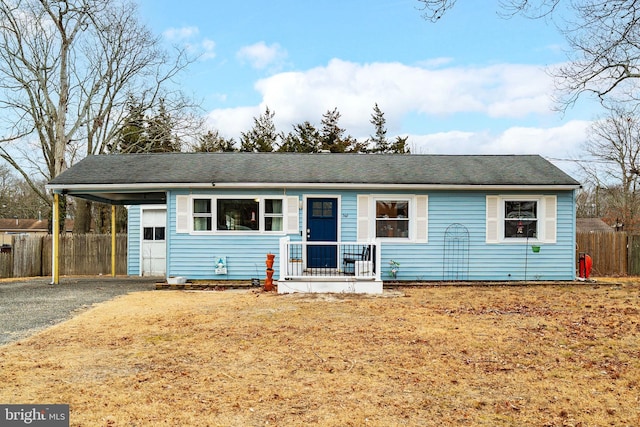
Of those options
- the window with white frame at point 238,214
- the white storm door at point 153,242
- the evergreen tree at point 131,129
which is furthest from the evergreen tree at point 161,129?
the window with white frame at point 238,214

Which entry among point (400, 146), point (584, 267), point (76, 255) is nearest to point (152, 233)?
point (76, 255)

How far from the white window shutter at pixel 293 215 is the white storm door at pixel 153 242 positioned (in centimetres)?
589

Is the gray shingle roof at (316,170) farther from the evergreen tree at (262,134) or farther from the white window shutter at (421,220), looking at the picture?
the evergreen tree at (262,134)

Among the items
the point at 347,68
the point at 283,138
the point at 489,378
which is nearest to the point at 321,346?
the point at 489,378

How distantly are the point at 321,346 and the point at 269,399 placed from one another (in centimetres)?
198

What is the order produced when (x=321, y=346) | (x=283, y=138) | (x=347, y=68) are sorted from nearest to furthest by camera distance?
1. (x=321, y=346)
2. (x=347, y=68)
3. (x=283, y=138)

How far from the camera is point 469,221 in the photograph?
13.4 metres

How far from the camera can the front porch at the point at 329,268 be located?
11.5 meters

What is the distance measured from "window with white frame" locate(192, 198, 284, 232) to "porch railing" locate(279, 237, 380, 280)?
3.07ft

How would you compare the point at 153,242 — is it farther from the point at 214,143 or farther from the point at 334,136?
the point at 334,136

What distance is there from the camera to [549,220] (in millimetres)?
13492

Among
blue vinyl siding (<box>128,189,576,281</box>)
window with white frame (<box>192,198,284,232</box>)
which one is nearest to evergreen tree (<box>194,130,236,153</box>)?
window with white frame (<box>192,198,284,232</box>)

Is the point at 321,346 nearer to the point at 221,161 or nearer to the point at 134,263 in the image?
the point at 221,161

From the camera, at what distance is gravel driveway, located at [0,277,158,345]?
305 inches
